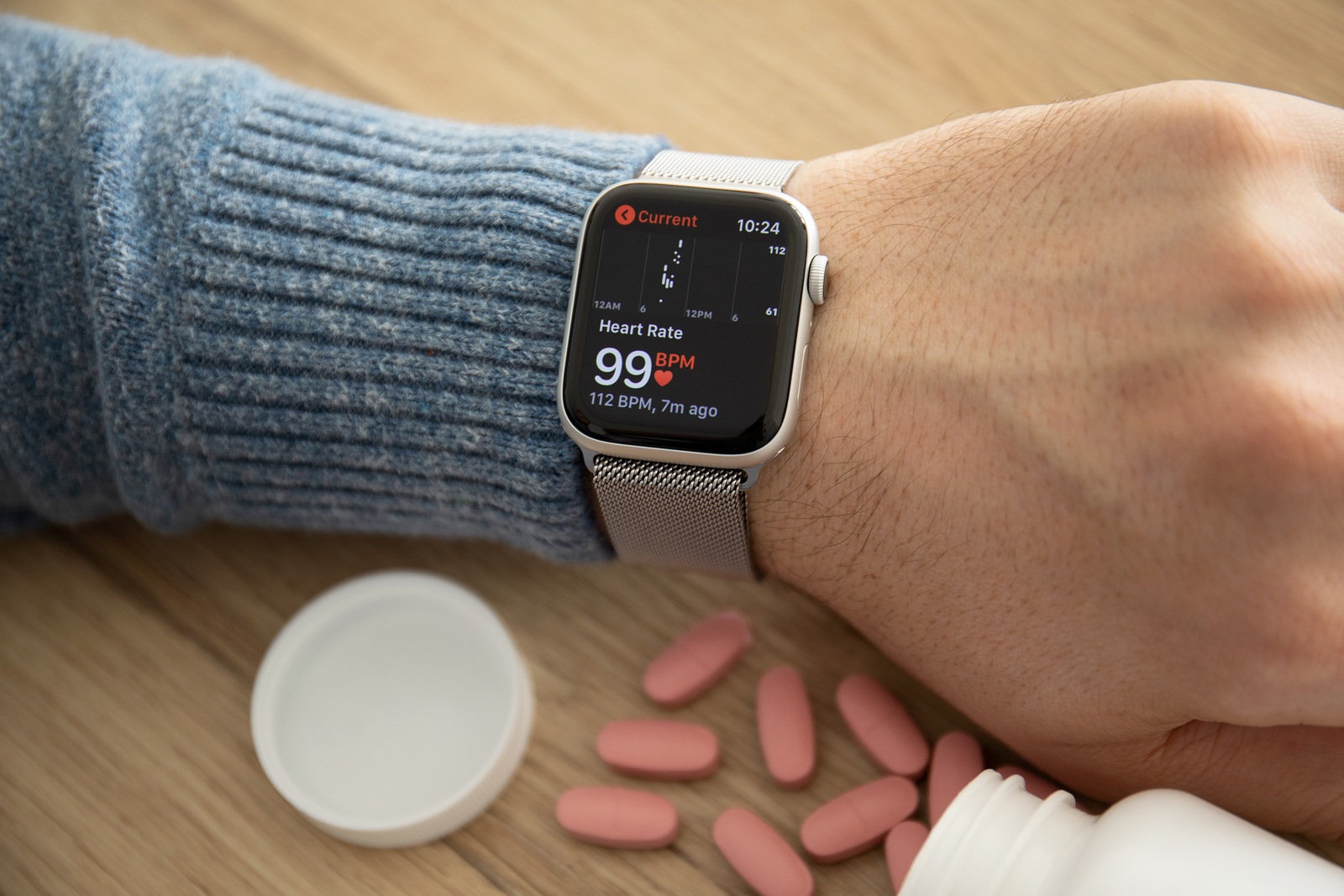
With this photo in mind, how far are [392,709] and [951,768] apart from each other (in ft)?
1.63

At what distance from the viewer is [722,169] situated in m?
0.83

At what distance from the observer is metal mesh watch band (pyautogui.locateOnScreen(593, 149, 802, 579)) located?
780 millimetres

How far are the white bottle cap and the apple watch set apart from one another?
23cm

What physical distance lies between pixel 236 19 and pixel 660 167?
62 centimetres

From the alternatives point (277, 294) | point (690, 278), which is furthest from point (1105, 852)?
point (277, 294)

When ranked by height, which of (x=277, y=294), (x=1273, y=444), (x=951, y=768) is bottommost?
(x=951, y=768)

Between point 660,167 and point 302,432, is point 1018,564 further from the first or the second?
point 302,432

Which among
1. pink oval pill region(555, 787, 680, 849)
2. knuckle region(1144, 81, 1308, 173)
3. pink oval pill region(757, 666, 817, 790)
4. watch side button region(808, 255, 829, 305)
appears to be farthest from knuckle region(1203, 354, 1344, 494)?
pink oval pill region(555, 787, 680, 849)

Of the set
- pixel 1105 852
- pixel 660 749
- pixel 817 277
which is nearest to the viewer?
pixel 1105 852

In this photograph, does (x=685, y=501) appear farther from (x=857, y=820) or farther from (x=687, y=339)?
(x=857, y=820)

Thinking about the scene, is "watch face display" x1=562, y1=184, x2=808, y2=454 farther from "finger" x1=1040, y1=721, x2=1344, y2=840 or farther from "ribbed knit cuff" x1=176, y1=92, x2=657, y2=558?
"finger" x1=1040, y1=721, x2=1344, y2=840

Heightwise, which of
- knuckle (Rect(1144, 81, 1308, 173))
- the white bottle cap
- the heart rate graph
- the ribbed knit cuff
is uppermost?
knuckle (Rect(1144, 81, 1308, 173))

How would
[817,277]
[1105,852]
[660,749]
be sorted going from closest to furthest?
[1105,852]
[817,277]
[660,749]

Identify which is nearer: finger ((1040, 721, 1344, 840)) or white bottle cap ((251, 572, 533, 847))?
finger ((1040, 721, 1344, 840))
